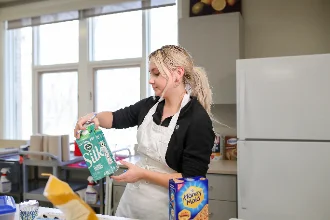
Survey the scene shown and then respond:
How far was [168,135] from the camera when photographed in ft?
3.67

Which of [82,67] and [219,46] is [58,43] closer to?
[82,67]

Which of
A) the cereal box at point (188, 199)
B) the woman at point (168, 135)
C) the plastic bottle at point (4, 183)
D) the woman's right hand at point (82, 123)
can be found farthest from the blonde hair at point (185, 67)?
the plastic bottle at point (4, 183)

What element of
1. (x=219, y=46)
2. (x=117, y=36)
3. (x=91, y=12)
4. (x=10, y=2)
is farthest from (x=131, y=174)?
(x=10, y=2)

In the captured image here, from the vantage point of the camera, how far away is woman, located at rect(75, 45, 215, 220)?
1049 millimetres

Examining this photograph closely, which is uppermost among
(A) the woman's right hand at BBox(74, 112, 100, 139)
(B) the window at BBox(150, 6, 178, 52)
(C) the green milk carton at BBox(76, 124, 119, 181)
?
(B) the window at BBox(150, 6, 178, 52)

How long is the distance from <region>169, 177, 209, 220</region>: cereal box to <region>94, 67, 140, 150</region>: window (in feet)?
7.82

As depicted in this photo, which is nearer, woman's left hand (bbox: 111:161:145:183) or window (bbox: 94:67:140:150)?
woman's left hand (bbox: 111:161:145:183)

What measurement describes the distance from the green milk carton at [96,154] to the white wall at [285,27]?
197 cm

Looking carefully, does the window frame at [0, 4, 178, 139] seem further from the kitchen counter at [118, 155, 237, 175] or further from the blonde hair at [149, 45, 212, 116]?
the blonde hair at [149, 45, 212, 116]

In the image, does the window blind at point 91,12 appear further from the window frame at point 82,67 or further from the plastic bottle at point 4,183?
the plastic bottle at point 4,183

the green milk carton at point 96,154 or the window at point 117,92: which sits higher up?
the window at point 117,92

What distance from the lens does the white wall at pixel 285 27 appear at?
2412 mm

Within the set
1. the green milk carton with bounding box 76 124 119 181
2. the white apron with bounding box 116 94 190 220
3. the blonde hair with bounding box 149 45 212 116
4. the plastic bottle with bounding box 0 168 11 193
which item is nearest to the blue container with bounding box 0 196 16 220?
the green milk carton with bounding box 76 124 119 181

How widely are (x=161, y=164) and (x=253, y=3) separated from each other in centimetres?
201
